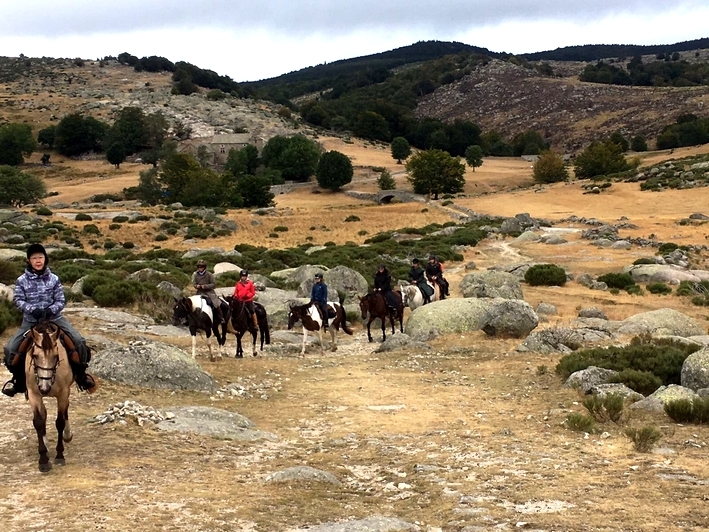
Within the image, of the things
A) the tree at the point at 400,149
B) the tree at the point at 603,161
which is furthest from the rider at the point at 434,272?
the tree at the point at 400,149

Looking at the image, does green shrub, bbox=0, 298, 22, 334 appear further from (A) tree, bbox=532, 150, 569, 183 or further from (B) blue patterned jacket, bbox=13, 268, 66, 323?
(A) tree, bbox=532, 150, 569, 183

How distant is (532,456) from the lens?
10508 mm

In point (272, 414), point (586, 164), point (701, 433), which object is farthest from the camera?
point (586, 164)

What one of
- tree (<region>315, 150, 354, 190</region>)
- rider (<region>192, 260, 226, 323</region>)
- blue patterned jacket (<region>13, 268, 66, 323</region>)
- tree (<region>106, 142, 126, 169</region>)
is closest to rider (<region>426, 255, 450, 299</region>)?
rider (<region>192, 260, 226, 323</region>)

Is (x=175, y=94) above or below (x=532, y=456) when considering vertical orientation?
above

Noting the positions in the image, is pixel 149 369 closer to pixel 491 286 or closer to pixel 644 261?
pixel 491 286

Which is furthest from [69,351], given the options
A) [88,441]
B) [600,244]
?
[600,244]

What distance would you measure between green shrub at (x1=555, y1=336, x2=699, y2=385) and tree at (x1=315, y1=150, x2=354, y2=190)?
89.8 m

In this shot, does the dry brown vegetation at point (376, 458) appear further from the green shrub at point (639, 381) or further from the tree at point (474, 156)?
the tree at point (474, 156)

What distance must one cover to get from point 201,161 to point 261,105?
58077mm

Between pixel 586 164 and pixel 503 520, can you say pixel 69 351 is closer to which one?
pixel 503 520

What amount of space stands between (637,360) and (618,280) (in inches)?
829

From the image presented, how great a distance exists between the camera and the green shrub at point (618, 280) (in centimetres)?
3600

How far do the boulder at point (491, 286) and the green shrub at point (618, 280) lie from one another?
6.69 m
